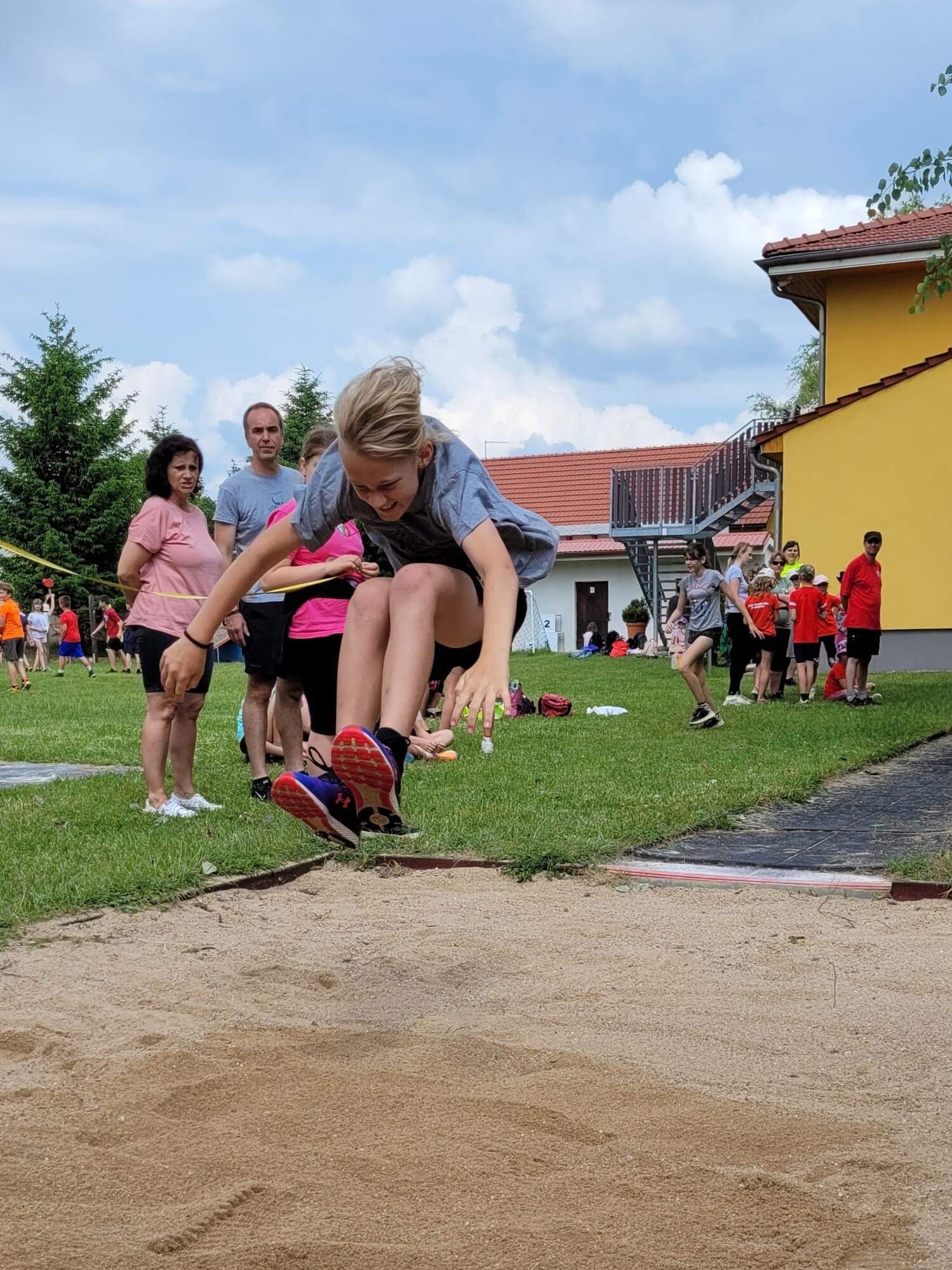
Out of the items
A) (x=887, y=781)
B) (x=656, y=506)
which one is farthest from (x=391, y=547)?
(x=656, y=506)

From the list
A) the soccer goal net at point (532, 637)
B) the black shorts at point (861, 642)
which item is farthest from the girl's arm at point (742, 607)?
the soccer goal net at point (532, 637)

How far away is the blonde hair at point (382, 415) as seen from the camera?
370 cm

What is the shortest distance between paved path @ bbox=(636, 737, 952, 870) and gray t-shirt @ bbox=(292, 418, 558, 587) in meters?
2.38

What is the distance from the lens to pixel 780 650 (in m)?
15.8

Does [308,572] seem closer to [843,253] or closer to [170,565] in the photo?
[170,565]

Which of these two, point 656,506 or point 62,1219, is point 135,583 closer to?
point 62,1219

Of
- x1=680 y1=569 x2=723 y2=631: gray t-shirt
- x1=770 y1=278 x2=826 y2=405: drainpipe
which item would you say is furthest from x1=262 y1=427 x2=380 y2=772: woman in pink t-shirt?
x1=770 y1=278 x2=826 y2=405: drainpipe

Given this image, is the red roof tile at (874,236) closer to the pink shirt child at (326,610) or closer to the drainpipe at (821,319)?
the drainpipe at (821,319)

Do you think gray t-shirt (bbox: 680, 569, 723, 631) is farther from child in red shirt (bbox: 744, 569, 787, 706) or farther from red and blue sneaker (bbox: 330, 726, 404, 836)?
red and blue sneaker (bbox: 330, 726, 404, 836)

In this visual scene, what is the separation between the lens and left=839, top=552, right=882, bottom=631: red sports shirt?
1478 cm

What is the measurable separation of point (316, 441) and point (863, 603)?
956 cm

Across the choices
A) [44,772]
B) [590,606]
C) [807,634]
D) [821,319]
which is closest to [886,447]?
[821,319]

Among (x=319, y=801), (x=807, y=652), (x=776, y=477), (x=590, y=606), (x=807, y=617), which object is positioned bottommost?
(x=319, y=801)

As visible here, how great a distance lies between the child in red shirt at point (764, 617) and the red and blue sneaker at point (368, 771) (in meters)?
11.6
